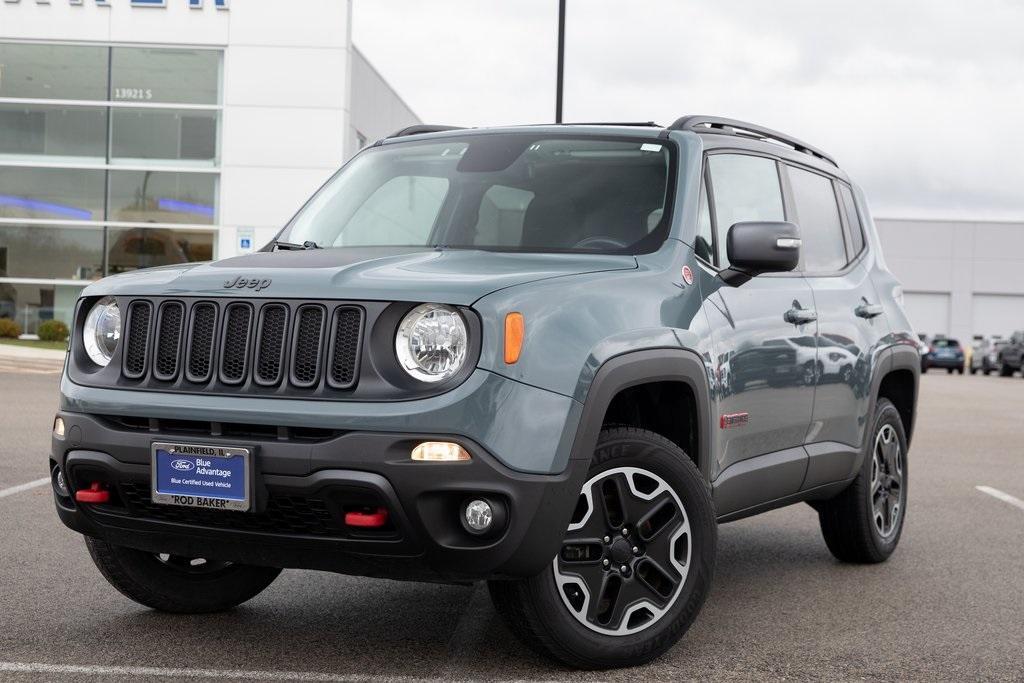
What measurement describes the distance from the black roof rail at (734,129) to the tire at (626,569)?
151 centimetres

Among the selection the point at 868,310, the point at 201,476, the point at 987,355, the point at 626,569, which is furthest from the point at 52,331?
the point at 987,355

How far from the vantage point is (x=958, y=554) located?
705cm

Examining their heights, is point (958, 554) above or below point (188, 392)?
below

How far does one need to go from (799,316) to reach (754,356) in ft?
1.67

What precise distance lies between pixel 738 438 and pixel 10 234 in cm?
3036

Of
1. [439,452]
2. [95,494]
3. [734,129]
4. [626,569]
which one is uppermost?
[734,129]

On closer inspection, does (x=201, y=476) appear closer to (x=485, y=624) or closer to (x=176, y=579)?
(x=176, y=579)

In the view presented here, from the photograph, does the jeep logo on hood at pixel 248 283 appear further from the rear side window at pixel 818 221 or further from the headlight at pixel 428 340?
the rear side window at pixel 818 221

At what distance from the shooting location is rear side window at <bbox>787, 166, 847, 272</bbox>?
20.2 ft

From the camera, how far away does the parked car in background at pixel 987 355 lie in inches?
1793

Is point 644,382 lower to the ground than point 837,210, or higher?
lower

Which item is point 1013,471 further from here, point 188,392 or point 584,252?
point 188,392

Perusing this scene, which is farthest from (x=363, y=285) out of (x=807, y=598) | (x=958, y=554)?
(x=958, y=554)

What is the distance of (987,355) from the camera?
46844 mm
